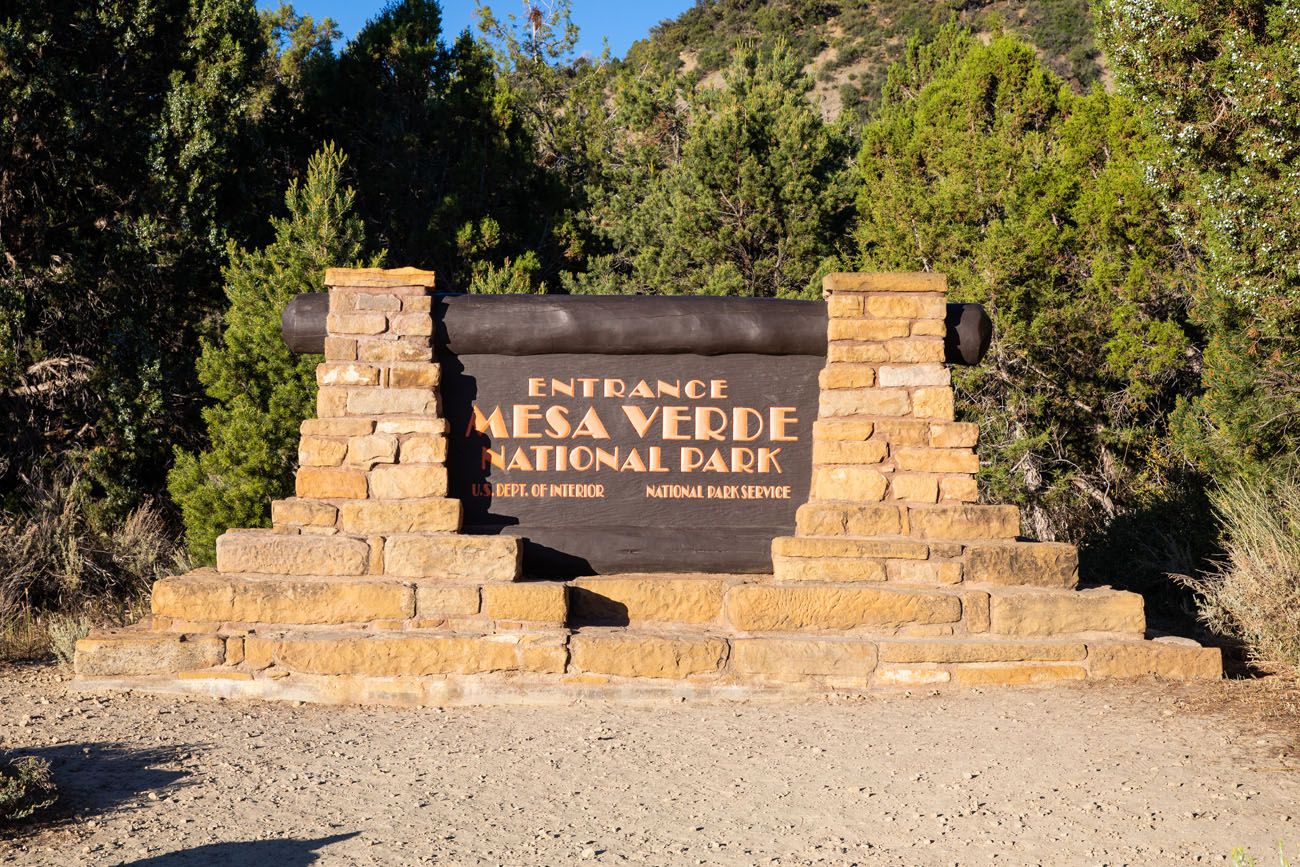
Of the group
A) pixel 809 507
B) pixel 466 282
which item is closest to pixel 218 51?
pixel 466 282

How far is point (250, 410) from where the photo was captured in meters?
10.6

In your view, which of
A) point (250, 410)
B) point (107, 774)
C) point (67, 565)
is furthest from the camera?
point (250, 410)

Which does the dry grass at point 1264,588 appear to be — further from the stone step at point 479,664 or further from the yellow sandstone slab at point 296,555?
the yellow sandstone slab at point 296,555

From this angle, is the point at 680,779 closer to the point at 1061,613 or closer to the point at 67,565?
the point at 1061,613

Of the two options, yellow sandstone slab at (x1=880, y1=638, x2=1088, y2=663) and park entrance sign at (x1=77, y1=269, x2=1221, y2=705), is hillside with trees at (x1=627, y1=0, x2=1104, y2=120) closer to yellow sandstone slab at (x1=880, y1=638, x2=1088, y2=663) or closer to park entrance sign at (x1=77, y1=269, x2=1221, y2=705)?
park entrance sign at (x1=77, y1=269, x2=1221, y2=705)

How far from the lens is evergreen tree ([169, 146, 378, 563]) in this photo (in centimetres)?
1048

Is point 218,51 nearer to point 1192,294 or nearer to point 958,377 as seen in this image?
point 958,377

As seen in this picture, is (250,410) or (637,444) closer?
(637,444)

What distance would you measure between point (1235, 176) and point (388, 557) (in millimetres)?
7785

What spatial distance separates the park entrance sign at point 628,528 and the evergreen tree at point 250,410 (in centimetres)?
475

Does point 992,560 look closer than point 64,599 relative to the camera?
Yes

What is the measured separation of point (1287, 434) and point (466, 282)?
32.0 feet

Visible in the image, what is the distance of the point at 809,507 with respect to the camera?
594 cm

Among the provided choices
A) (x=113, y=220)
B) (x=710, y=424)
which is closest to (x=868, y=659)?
(x=710, y=424)
